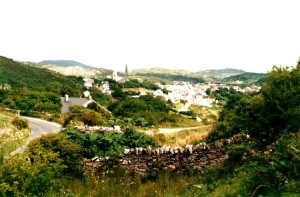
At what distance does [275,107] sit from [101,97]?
95.8m

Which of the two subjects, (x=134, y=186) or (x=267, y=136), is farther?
(x=134, y=186)

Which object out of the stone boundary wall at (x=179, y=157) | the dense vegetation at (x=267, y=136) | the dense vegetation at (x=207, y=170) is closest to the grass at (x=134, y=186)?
the dense vegetation at (x=207, y=170)

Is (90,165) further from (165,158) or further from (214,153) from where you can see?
(214,153)

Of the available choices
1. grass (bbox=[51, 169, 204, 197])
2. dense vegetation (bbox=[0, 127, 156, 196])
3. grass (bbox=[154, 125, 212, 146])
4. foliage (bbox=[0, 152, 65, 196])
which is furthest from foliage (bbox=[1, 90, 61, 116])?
foliage (bbox=[0, 152, 65, 196])

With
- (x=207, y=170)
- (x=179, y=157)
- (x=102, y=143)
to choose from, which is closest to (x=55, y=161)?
(x=102, y=143)

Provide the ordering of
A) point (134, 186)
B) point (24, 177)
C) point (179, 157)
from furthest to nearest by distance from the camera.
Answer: point (179, 157) < point (134, 186) < point (24, 177)

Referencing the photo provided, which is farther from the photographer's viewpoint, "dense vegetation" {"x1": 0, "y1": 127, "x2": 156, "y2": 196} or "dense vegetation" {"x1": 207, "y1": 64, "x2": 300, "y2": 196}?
"dense vegetation" {"x1": 0, "y1": 127, "x2": 156, "y2": 196}

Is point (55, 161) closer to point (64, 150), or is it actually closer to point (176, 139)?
point (64, 150)

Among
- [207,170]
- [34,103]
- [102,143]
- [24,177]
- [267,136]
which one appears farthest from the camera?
[34,103]

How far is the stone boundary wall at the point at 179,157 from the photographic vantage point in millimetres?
10211

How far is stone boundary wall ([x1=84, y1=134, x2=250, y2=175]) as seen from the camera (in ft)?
33.5

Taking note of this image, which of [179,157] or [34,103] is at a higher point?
[179,157]

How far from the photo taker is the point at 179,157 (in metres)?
10.4

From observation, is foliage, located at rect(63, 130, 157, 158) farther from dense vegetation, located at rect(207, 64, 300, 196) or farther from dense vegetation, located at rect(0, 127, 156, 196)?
dense vegetation, located at rect(207, 64, 300, 196)
